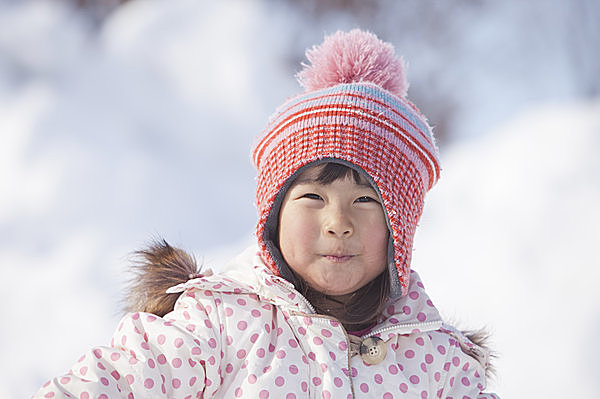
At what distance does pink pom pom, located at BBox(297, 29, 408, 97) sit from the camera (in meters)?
1.25

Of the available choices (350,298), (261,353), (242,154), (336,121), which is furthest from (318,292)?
(242,154)

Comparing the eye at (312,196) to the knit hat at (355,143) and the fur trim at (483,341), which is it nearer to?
the knit hat at (355,143)

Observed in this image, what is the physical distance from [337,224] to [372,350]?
0.20 metres

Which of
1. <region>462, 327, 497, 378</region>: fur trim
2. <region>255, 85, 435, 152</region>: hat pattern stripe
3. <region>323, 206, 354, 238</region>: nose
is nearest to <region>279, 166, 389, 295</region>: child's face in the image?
<region>323, 206, 354, 238</region>: nose

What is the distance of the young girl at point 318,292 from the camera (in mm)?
997

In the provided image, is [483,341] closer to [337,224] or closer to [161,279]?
[337,224]

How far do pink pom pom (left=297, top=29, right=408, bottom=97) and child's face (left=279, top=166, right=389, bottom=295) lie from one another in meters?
0.23

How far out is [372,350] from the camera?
1.07 meters

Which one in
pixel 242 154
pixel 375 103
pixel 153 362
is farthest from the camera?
pixel 242 154

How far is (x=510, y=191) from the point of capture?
283cm

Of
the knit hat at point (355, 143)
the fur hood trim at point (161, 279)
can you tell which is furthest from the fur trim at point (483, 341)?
the knit hat at point (355, 143)

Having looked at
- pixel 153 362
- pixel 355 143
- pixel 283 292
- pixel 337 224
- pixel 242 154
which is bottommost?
pixel 153 362

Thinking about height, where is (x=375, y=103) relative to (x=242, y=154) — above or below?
below

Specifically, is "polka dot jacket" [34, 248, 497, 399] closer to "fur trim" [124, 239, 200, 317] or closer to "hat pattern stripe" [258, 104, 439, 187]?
"fur trim" [124, 239, 200, 317]
